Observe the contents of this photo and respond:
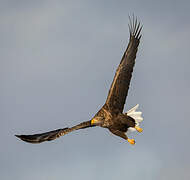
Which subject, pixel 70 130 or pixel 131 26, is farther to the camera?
pixel 131 26

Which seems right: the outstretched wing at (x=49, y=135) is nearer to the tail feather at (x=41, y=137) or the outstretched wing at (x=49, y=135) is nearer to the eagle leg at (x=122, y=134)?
the tail feather at (x=41, y=137)

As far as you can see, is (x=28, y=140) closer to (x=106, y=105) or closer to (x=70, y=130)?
(x=70, y=130)

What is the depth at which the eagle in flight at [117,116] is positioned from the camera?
45.3ft

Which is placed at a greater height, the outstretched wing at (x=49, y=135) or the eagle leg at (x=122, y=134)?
the outstretched wing at (x=49, y=135)

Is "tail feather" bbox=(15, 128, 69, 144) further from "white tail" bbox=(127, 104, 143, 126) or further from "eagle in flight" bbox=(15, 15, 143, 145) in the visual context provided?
"white tail" bbox=(127, 104, 143, 126)

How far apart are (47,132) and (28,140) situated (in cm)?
105

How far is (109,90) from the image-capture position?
14.1 m

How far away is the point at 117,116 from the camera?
550 inches

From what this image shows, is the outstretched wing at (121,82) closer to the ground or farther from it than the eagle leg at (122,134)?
farther from it

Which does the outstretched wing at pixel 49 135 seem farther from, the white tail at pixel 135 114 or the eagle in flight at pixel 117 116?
the white tail at pixel 135 114

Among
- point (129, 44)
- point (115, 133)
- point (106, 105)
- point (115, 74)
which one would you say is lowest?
point (115, 133)

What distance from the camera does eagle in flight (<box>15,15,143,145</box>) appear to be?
13.8m

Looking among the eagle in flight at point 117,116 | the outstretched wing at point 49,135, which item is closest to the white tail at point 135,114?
the eagle in flight at point 117,116

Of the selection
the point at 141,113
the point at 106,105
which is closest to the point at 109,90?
the point at 106,105
